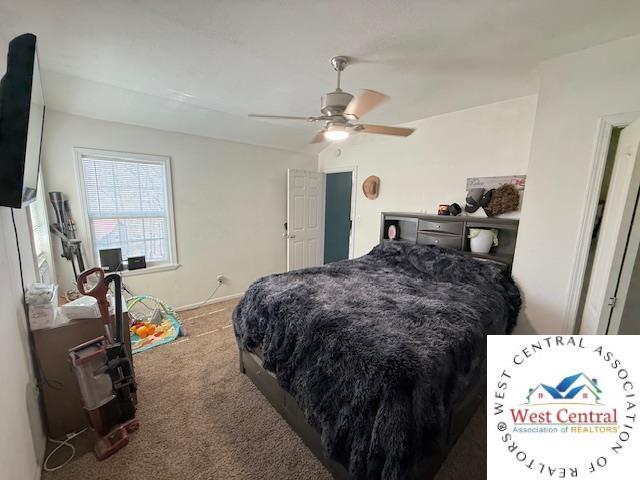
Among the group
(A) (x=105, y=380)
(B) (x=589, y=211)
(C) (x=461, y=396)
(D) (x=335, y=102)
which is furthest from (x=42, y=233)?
(B) (x=589, y=211)

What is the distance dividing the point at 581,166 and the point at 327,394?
243 centimetres

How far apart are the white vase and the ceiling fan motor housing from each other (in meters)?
1.89

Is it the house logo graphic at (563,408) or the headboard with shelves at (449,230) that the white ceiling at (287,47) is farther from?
the house logo graphic at (563,408)

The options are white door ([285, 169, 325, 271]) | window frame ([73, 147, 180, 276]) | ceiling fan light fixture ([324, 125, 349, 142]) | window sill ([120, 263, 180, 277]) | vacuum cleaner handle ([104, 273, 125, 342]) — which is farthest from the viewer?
white door ([285, 169, 325, 271])


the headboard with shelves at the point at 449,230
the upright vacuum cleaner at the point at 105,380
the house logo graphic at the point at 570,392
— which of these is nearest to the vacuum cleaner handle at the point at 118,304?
the upright vacuum cleaner at the point at 105,380

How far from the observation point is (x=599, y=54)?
1.77 meters

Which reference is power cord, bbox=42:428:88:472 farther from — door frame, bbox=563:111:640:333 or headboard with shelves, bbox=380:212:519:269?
door frame, bbox=563:111:640:333

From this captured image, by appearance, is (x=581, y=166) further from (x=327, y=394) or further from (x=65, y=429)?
(x=65, y=429)

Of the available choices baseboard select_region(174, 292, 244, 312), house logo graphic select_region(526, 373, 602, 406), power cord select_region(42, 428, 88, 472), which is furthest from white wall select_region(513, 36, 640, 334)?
baseboard select_region(174, 292, 244, 312)

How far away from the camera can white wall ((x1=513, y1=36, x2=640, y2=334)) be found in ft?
5.70

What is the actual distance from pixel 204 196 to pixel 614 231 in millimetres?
3918

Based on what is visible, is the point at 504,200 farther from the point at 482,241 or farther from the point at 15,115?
the point at 15,115

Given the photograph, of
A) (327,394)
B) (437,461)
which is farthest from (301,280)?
(437,461)

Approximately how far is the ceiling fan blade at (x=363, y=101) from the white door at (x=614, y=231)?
4.84ft
